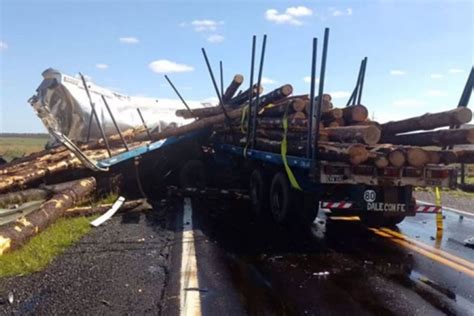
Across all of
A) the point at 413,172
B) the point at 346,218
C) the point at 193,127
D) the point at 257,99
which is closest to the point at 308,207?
the point at 413,172

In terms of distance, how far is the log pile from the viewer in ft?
24.8

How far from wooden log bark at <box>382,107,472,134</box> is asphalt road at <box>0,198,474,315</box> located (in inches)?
71.5

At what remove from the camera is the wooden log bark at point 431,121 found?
Result: 295 inches

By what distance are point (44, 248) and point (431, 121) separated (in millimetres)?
6005

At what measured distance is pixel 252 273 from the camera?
611cm

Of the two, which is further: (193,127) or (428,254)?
(193,127)

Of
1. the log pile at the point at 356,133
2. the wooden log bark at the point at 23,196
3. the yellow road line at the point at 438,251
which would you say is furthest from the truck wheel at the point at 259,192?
the wooden log bark at the point at 23,196

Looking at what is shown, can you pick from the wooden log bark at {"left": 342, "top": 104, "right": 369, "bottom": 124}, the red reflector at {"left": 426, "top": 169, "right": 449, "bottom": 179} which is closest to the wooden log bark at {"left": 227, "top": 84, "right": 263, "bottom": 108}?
the wooden log bark at {"left": 342, "top": 104, "right": 369, "bottom": 124}

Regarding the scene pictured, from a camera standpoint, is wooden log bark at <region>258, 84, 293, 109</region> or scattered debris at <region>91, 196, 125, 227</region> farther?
wooden log bark at <region>258, 84, 293, 109</region>

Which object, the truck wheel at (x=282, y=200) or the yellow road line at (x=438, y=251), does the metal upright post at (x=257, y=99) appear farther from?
the yellow road line at (x=438, y=251)

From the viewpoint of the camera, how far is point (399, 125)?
861cm

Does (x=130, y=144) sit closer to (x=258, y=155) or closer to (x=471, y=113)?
(x=258, y=155)

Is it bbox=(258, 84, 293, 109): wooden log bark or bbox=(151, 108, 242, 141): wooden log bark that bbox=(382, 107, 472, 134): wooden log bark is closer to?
bbox=(258, 84, 293, 109): wooden log bark

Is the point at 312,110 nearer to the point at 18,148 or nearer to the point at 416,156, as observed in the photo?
the point at 416,156
